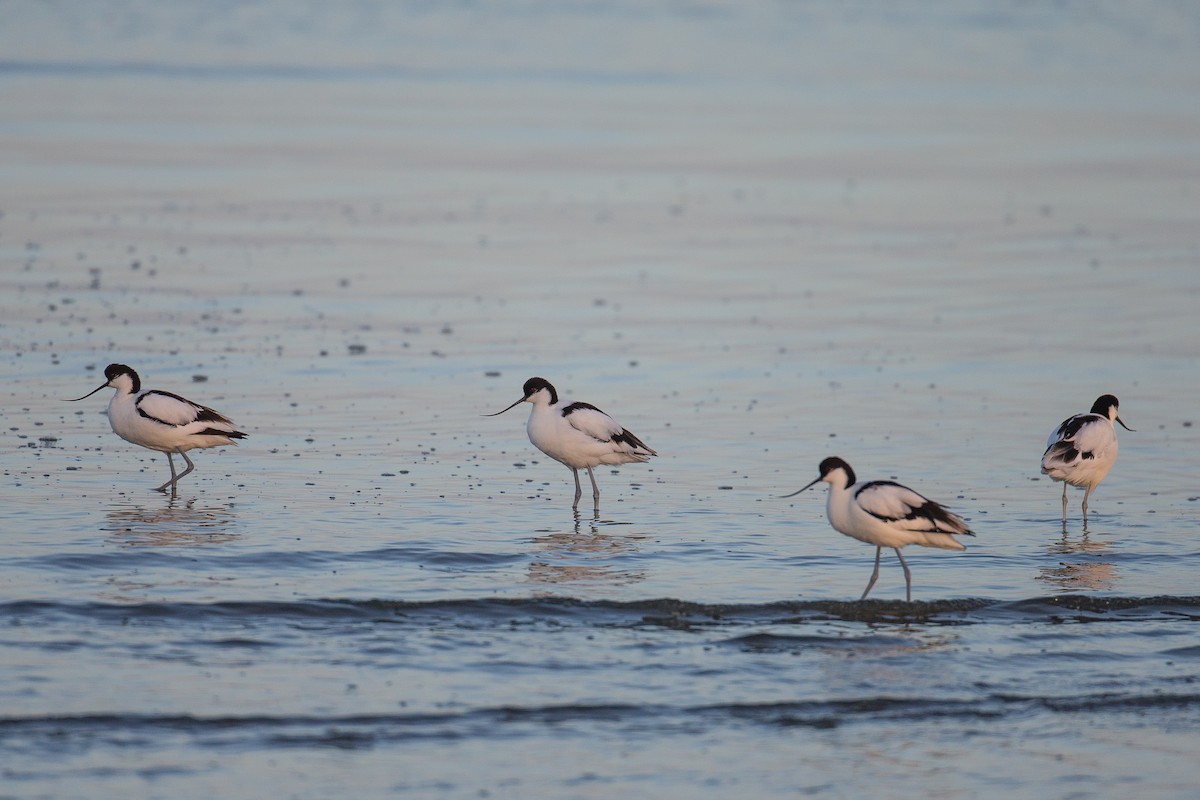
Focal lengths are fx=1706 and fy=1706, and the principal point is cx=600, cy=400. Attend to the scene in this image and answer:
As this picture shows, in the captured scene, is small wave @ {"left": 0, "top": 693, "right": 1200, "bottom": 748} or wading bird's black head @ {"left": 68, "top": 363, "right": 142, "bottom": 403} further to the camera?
wading bird's black head @ {"left": 68, "top": 363, "right": 142, "bottom": 403}

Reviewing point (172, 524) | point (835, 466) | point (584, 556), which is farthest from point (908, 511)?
point (172, 524)

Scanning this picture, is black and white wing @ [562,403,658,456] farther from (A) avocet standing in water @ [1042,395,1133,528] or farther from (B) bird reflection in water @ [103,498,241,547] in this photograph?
(A) avocet standing in water @ [1042,395,1133,528]

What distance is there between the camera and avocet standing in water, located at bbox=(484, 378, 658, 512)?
599 inches

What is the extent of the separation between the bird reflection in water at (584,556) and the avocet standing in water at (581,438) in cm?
107

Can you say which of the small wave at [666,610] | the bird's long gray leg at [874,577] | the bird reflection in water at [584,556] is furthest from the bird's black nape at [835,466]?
the bird reflection in water at [584,556]

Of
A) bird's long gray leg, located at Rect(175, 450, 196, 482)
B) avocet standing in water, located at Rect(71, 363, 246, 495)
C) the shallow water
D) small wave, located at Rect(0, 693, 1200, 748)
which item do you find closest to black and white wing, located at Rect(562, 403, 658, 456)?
the shallow water

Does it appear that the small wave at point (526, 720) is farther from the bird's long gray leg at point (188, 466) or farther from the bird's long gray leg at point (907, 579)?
the bird's long gray leg at point (188, 466)

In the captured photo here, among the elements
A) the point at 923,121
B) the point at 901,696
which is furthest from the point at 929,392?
the point at 923,121

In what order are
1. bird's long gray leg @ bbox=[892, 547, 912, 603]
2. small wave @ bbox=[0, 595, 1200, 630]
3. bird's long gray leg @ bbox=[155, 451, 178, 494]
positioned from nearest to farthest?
small wave @ bbox=[0, 595, 1200, 630] → bird's long gray leg @ bbox=[892, 547, 912, 603] → bird's long gray leg @ bbox=[155, 451, 178, 494]

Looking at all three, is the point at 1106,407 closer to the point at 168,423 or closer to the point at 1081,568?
the point at 1081,568

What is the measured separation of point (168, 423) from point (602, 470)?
174 inches

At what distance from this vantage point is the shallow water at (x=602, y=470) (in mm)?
9539

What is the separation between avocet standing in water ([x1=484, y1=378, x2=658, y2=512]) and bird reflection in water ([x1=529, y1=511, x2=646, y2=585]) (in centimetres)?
107

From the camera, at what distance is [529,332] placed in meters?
20.9
